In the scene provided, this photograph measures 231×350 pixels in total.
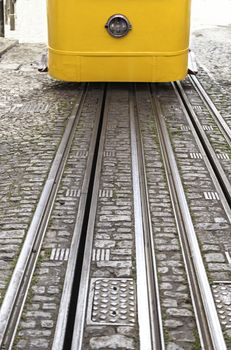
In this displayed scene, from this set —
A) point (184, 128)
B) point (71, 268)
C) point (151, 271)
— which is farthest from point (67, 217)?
point (184, 128)

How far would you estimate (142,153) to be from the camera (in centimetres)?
645

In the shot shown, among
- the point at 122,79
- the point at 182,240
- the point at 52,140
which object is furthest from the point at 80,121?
the point at 182,240

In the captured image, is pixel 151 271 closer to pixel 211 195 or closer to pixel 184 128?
pixel 211 195

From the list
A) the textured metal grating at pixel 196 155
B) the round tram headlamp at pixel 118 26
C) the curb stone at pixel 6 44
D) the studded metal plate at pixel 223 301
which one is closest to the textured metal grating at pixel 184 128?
the textured metal grating at pixel 196 155

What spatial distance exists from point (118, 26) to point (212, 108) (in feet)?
6.09

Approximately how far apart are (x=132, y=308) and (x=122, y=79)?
5622 millimetres

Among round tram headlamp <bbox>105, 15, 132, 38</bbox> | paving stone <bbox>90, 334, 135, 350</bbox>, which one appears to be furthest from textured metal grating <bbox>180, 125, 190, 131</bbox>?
paving stone <bbox>90, 334, 135, 350</bbox>

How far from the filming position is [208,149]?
21.7 ft

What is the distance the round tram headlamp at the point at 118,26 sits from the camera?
8519mm

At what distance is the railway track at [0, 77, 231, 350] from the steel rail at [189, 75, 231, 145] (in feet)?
0.26

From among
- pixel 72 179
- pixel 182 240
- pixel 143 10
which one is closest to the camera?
pixel 182 240

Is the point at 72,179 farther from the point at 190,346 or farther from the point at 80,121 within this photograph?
the point at 190,346

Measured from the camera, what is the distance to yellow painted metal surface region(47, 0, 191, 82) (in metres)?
8.48

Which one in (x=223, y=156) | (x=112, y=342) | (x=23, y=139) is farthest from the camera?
(x=23, y=139)
